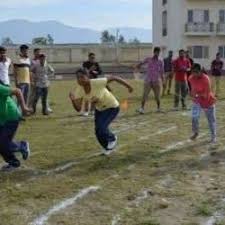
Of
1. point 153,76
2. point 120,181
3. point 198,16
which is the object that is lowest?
point 120,181

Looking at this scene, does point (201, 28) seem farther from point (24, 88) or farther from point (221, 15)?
point (24, 88)

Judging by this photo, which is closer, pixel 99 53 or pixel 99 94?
pixel 99 94

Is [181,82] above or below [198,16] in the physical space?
below

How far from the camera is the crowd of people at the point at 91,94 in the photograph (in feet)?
26.9

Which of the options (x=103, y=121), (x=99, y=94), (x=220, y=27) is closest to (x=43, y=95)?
(x=103, y=121)

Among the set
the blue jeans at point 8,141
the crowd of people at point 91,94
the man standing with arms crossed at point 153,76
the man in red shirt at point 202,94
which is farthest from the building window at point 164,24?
the blue jeans at point 8,141

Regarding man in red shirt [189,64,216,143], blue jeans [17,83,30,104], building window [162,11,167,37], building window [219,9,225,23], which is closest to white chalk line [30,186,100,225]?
man in red shirt [189,64,216,143]

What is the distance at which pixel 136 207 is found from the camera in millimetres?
6691

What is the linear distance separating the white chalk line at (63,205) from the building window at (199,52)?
47.3 meters

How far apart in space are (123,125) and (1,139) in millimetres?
5188

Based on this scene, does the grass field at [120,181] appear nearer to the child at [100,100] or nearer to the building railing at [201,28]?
the child at [100,100]

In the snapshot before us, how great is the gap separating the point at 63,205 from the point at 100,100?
2.73 m

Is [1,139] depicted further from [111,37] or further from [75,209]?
[111,37]

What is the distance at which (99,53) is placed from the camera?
217 feet
